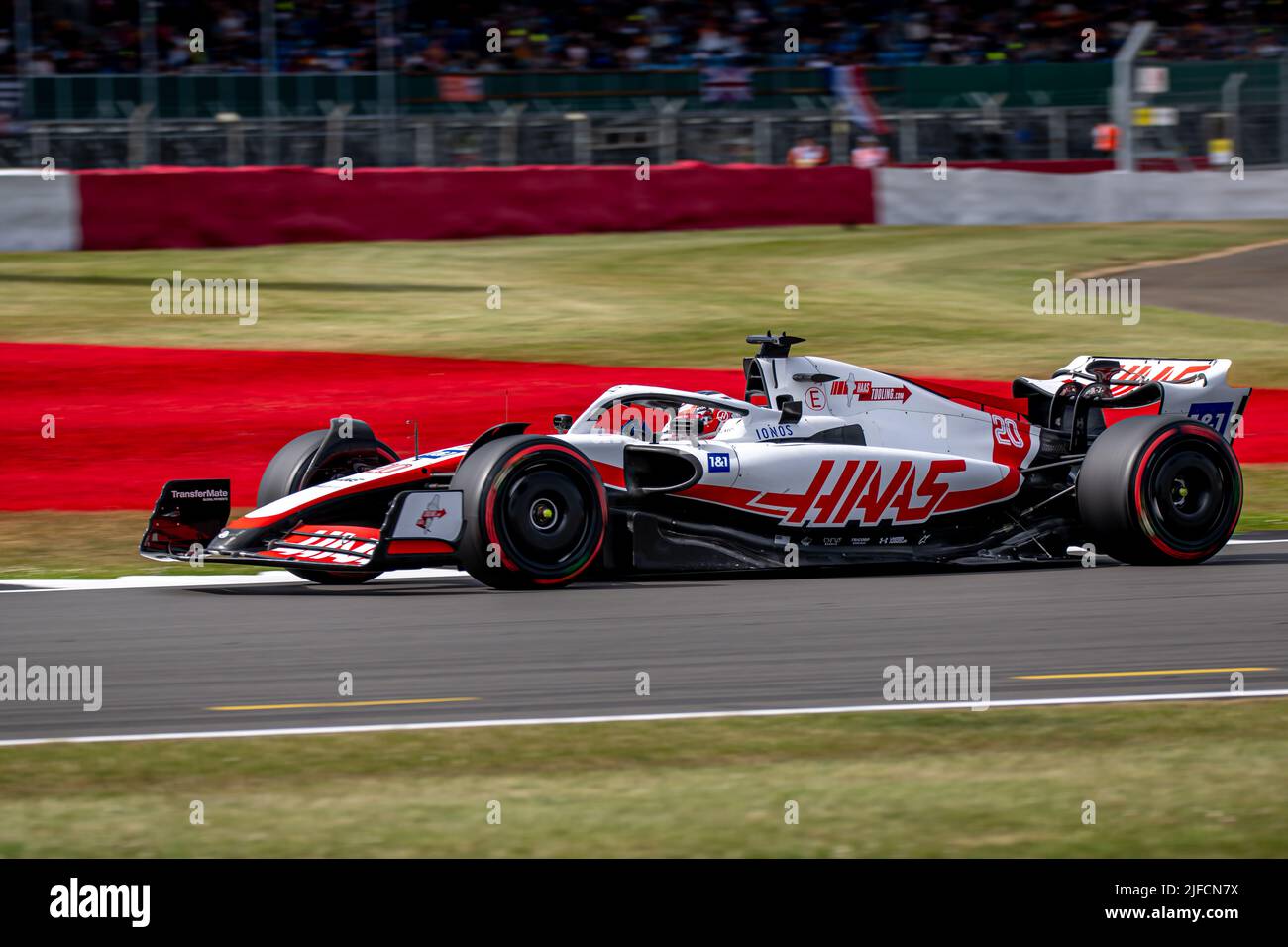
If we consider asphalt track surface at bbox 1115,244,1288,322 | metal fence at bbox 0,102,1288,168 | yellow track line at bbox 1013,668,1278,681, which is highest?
metal fence at bbox 0,102,1288,168

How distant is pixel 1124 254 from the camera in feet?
87.1

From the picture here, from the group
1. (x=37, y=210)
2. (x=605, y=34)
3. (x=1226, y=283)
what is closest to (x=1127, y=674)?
(x=1226, y=283)

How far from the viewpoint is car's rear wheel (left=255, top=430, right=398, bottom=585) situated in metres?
10.9

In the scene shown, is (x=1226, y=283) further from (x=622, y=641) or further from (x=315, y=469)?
(x=622, y=641)

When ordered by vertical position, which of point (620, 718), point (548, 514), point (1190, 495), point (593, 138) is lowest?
point (620, 718)

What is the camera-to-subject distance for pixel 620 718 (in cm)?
712

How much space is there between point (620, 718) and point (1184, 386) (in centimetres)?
577

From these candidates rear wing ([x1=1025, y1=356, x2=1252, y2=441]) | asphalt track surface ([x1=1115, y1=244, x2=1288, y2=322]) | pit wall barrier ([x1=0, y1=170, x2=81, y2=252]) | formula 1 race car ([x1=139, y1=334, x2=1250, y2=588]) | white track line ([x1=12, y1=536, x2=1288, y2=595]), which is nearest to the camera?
formula 1 race car ([x1=139, y1=334, x2=1250, y2=588])

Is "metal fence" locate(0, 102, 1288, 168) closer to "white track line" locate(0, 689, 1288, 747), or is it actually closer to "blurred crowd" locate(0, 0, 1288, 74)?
"blurred crowd" locate(0, 0, 1288, 74)

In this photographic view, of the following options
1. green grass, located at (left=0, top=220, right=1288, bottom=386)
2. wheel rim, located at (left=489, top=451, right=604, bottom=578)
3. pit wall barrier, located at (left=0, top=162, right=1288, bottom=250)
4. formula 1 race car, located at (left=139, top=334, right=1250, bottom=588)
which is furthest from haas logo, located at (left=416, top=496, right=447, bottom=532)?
pit wall barrier, located at (left=0, top=162, right=1288, bottom=250)

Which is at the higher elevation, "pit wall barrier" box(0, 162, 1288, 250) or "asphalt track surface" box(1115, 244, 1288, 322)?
"pit wall barrier" box(0, 162, 1288, 250)

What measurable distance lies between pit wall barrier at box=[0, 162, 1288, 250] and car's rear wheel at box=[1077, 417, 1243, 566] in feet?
54.6

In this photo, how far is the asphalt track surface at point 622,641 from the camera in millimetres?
7484
